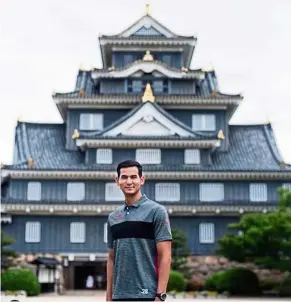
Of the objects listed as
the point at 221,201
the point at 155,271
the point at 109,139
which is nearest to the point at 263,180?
the point at 221,201

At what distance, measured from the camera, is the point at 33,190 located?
41.4 meters

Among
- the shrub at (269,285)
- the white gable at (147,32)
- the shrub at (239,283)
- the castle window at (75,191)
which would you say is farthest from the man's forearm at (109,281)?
the white gable at (147,32)

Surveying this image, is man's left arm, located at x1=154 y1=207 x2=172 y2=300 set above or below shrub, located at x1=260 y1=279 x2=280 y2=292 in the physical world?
above

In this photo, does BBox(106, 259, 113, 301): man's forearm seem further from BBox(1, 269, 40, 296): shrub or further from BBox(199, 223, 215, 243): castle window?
BBox(199, 223, 215, 243): castle window

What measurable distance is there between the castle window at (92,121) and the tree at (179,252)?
9.44 m

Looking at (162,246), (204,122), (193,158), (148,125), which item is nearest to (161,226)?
(162,246)

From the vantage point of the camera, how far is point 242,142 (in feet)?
149

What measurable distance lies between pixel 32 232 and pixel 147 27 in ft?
51.3

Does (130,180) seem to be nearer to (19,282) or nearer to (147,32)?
(19,282)

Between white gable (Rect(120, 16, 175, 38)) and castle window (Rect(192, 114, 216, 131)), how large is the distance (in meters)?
5.82

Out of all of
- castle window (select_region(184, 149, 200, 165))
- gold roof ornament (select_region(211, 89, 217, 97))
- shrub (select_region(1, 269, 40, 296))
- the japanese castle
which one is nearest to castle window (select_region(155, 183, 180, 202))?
the japanese castle


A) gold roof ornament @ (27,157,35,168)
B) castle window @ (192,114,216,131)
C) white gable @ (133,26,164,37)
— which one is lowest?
gold roof ornament @ (27,157,35,168)

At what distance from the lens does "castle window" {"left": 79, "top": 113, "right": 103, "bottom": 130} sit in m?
44.7

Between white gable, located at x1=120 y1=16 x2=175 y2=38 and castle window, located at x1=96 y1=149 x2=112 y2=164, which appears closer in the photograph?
castle window, located at x1=96 y1=149 x2=112 y2=164
